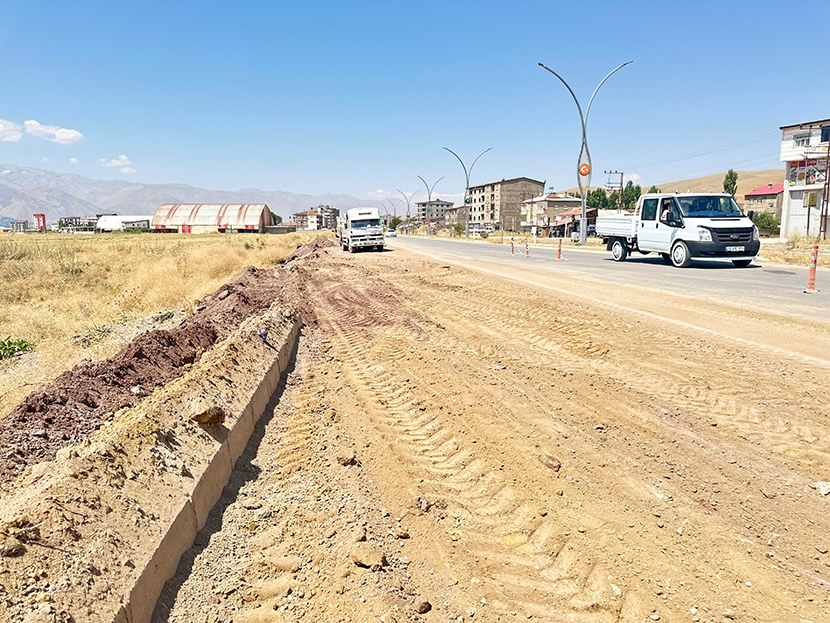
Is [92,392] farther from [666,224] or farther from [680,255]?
[666,224]

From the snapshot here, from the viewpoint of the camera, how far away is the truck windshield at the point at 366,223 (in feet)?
108

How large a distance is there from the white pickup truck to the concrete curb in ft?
53.9

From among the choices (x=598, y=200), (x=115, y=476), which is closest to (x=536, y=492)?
(x=115, y=476)

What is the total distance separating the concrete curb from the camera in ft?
7.73

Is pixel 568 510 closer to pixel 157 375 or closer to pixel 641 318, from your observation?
pixel 157 375

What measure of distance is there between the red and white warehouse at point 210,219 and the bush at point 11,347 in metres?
114

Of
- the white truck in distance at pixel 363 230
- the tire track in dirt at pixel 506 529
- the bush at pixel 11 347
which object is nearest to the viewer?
the tire track in dirt at pixel 506 529

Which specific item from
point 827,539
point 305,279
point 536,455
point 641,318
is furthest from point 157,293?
point 827,539

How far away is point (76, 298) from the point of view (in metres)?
15.2

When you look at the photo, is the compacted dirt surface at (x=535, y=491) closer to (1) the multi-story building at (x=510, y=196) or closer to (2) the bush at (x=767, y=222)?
(2) the bush at (x=767, y=222)

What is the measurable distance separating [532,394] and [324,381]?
254 cm

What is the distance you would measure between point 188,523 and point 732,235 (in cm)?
1842

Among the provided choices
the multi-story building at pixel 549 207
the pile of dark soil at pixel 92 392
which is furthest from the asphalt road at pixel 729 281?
the multi-story building at pixel 549 207

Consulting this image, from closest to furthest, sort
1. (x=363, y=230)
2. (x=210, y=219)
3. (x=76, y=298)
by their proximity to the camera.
Answer: (x=76, y=298) → (x=363, y=230) → (x=210, y=219)
